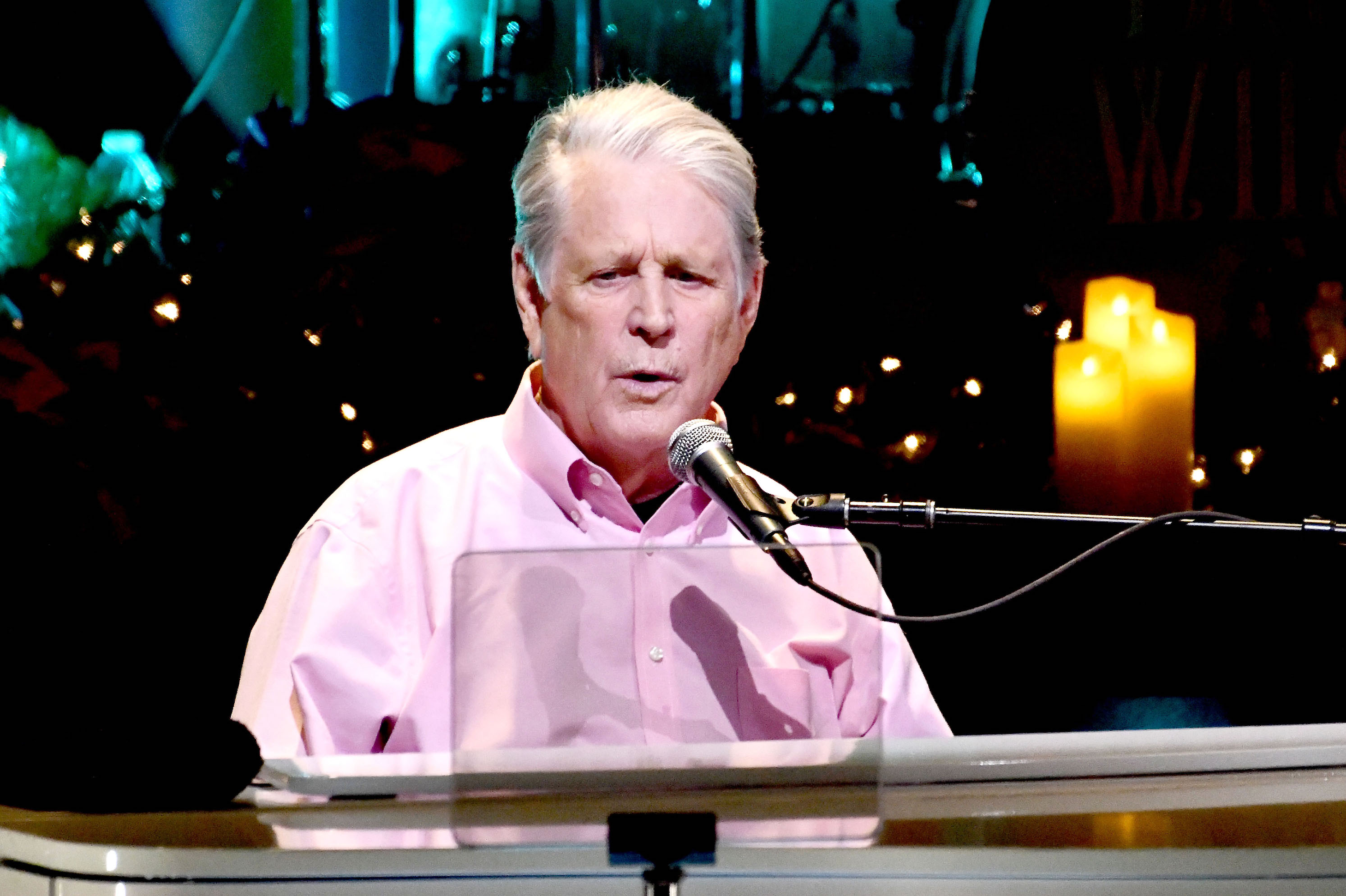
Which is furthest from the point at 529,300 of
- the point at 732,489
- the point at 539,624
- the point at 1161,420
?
the point at 1161,420

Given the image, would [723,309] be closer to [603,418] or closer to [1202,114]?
[603,418]

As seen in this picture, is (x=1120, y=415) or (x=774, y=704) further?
(x=1120, y=415)

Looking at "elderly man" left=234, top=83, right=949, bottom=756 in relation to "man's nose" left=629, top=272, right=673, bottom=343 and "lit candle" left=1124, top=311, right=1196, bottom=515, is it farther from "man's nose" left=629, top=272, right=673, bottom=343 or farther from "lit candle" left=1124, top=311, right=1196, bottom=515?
"lit candle" left=1124, top=311, right=1196, bottom=515

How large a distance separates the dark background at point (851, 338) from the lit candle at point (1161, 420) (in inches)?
1.2

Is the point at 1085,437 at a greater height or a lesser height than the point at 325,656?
greater

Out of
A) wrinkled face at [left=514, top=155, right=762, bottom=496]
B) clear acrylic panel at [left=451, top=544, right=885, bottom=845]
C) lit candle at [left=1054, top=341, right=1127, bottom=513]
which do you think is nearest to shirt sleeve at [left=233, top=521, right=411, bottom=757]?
wrinkled face at [left=514, top=155, right=762, bottom=496]

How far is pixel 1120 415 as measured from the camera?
2.33m

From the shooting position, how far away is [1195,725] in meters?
2.27

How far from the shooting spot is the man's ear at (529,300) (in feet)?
6.11

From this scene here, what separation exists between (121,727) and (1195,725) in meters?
2.02

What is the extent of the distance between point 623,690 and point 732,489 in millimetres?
231

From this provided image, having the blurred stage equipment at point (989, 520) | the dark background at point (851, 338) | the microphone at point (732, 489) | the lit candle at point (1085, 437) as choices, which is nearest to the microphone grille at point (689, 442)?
the microphone at point (732, 489)

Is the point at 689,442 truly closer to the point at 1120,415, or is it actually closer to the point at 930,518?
the point at 930,518

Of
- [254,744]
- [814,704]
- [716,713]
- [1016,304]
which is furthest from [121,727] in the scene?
[1016,304]
